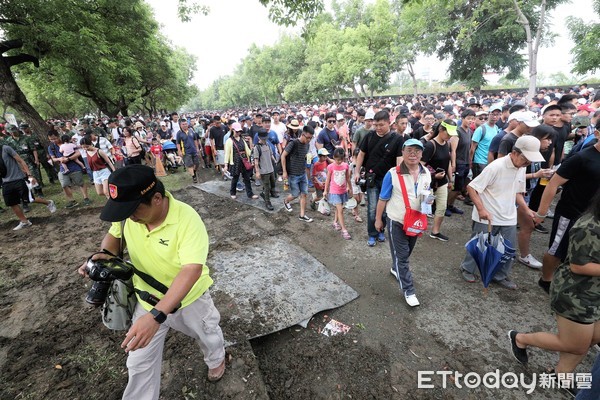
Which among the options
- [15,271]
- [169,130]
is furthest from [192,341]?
[169,130]

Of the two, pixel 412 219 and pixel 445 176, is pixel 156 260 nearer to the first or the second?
pixel 412 219

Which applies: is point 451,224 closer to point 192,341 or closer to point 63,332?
point 192,341

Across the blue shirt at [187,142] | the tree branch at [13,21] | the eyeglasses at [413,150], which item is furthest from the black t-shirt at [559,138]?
the tree branch at [13,21]

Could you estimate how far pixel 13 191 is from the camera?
5.70 metres

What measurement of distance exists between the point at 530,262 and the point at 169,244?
4.64m

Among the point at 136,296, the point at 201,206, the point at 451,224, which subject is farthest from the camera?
the point at 201,206

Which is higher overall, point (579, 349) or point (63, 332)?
point (579, 349)

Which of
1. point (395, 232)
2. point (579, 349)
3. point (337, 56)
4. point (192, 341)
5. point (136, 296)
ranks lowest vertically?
point (192, 341)

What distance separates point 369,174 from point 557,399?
125 inches

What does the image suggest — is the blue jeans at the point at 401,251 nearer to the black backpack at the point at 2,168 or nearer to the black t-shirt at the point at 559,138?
the black t-shirt at the point at 559,138

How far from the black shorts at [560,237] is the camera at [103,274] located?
4191mm

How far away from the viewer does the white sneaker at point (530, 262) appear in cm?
383

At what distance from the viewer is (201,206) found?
22.9 ft

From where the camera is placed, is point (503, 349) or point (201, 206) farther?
point (201, 206)
